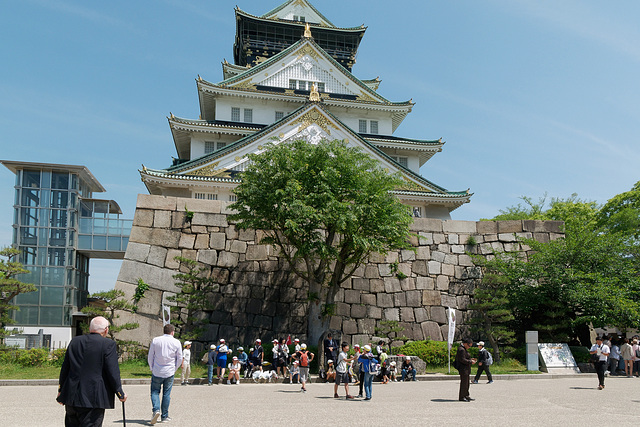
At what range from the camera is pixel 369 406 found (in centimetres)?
1036

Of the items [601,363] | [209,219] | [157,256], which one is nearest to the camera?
[601,363]

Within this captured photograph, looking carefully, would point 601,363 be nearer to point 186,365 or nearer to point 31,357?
point 186,365

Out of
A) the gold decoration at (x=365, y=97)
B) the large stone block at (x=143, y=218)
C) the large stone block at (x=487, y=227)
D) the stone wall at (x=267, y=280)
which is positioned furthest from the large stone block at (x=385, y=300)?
the gold decoration at (x=365, y=97)

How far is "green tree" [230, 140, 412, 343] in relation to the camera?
16.7 metres

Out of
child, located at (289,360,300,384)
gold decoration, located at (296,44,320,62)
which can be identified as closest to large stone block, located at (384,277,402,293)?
child, located at (289,360,300,384)

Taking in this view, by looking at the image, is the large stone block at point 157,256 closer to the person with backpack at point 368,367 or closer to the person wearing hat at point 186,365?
the person wearing hat at point 186,365

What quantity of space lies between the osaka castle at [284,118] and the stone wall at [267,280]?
185 inches

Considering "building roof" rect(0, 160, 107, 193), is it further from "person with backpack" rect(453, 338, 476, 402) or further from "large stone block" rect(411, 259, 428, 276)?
"person with backpack" rect(453, 338, 476, 402)

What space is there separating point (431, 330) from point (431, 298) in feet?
4.09

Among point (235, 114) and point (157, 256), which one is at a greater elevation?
point (235, 114)

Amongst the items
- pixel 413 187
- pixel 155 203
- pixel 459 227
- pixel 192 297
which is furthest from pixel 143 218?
pixel 413 187

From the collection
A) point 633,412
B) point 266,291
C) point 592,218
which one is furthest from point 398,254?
point 592,218

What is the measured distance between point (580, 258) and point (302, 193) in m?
10.7

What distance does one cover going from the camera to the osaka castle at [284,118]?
2642cm
